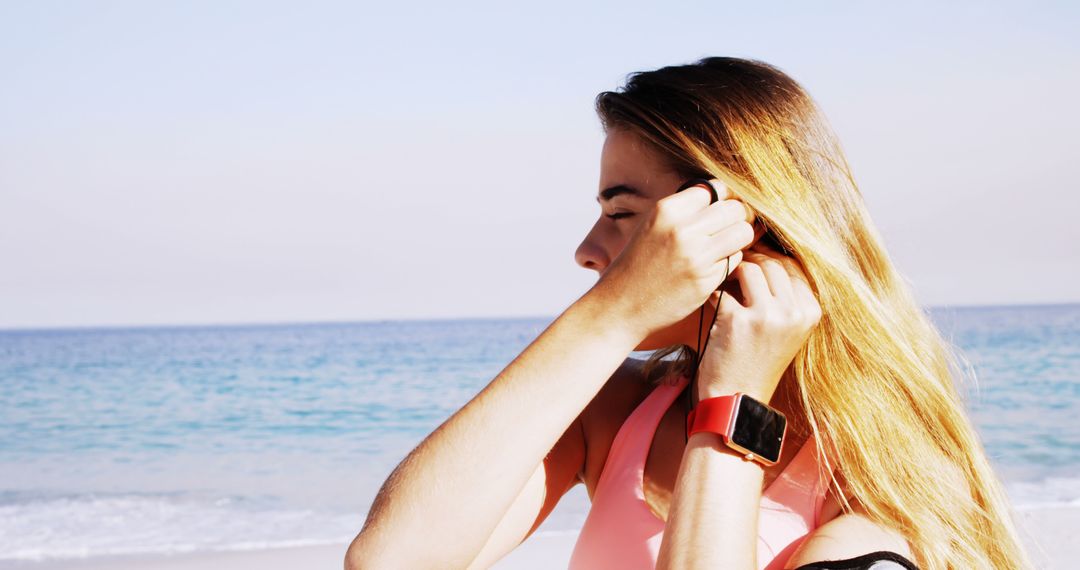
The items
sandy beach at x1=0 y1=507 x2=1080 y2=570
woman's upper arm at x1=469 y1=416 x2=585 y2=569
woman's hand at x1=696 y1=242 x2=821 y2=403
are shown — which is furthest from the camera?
sandy beach at x1=0 y1=507 x2=1080 y2=570

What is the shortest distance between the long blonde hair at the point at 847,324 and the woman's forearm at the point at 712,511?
26 cm

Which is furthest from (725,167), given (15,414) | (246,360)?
Answer: (246,360)

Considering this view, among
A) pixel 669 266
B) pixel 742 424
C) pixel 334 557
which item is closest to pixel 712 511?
pixel 742 424

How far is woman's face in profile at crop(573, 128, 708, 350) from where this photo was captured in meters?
1.83

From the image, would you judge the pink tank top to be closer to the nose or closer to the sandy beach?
the nose

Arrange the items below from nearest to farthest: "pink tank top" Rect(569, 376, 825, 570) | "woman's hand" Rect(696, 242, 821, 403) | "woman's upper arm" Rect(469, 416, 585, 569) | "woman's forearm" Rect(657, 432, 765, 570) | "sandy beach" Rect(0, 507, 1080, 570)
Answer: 1. "woman's forearm" Rect(657, 432, 765, 570)
2. "woman's hand" Rect(696, 242, 821, 403)
3. "pink tank top" Rect(569, 376, 825, 570)
4. "woman's upper arm" Rect(469, 416, 585, 569)
5. "sandy beach" Rect(0, 507, 1080, 570)

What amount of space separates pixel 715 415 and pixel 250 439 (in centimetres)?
1416

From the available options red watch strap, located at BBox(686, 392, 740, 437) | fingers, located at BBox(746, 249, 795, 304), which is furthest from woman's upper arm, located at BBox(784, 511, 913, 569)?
fingers, located at BBox(746, 249, 795, 304)

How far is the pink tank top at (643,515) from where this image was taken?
5.46 ft

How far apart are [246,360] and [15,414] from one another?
13.2 metres

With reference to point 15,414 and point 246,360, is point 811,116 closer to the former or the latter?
point 15,414

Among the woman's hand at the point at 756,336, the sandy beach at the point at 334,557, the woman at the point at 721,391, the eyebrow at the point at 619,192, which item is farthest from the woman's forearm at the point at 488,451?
the sandy beach at the point at 334,557

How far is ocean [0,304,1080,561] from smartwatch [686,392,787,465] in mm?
951

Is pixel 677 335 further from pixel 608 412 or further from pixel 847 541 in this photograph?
pixel 847 541
